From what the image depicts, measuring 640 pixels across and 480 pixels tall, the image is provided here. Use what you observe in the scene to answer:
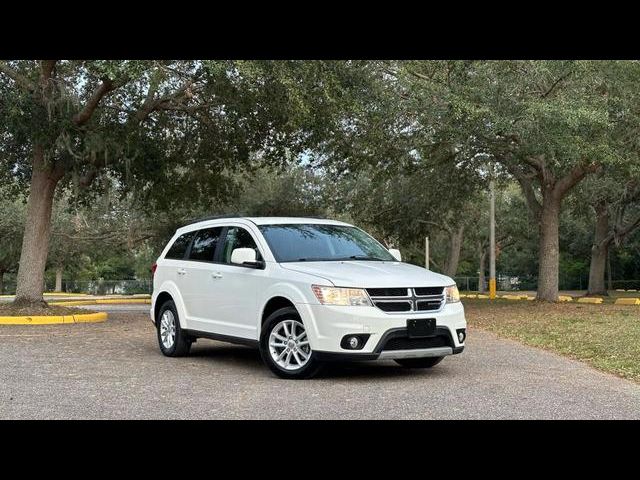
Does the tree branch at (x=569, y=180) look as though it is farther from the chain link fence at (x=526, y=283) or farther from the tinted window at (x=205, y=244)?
the chain link fence at (x=526, y=283)

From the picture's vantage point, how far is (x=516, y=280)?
59938mm

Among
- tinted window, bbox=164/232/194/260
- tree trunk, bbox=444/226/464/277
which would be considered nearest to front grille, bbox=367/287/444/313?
tinted window, bbox=164/232/194/260

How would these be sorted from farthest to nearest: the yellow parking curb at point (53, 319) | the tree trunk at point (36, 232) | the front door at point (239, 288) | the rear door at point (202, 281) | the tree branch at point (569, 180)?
the tree branch at point (569, 180), the tree trunk at point (36, 232), the yellow parking curb at point (53, 319), the rear door at point (202, 281), the front door at point (239, 288)

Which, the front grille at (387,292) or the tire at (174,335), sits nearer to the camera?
the front grille at (387,292)

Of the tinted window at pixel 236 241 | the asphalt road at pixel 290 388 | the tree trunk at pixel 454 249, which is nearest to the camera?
the asphalt road at pixel 290 388

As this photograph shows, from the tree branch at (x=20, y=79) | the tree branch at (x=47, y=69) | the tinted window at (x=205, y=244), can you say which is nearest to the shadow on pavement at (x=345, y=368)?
the tinted window at (x=205, y=244)

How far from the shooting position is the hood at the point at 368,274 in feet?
26.6

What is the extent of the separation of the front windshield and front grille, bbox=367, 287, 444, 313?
1.21m

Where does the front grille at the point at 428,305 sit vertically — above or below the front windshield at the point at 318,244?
below

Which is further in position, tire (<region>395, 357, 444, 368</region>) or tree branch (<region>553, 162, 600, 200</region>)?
tree branch (<region>553, 162, 600, 200</region>)

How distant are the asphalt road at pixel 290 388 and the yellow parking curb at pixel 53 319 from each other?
485 centimetres

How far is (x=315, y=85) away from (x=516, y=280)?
4681cm

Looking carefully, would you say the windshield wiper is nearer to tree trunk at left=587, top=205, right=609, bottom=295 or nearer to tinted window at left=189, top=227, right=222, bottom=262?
tinted window at left=189, top=227, right=222, bottom=262

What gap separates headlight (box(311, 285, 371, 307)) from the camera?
26.3 feet
